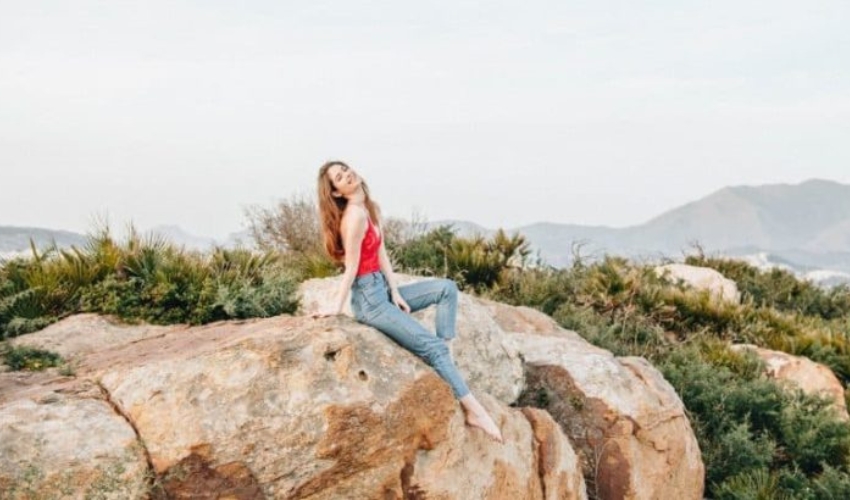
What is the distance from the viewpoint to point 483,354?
7941mm

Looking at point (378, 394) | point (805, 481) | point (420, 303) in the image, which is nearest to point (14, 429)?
point (378, 394)

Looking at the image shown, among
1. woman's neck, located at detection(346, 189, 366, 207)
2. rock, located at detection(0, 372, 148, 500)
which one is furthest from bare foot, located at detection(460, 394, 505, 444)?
rock, located at detection(0, 372, 148, 500)

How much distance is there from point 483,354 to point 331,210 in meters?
2.31

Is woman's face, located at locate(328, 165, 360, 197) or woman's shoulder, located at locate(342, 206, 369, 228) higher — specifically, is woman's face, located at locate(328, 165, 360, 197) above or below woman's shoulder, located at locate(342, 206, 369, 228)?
above

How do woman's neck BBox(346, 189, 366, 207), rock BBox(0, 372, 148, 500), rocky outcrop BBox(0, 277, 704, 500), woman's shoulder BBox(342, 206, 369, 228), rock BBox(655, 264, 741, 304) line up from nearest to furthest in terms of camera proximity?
rock BBox(0, 372, 148, 500) → rocky outcrop BBox(0, 277, 704, 500) → woman's shoulder BBox(342, 206, 369, 228) → woman's neck BBox(346, 189, 366, 207) → rock BBox(655, 264, 741, 304)

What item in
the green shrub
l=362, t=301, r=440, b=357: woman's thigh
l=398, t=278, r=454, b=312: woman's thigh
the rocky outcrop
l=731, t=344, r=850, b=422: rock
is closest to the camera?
the rocky outcrop

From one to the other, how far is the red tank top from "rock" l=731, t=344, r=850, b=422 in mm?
7680

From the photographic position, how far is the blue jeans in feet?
20.2

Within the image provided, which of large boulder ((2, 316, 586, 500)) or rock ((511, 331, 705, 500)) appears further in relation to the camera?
rock ((511, 331, 705, 500))

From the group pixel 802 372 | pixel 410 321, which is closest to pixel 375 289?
pixel 410 321

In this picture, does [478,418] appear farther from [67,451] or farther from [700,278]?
[700,278]

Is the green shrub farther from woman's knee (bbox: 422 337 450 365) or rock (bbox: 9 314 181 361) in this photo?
woman's knee (bbox: 422 337 450 365)

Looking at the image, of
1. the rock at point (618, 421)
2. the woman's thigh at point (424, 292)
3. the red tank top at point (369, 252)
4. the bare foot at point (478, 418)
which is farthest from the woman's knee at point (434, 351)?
the rock at point (618, 421)

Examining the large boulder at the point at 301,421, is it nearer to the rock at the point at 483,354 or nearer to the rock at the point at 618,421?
A: the rock at the point at 483,354
